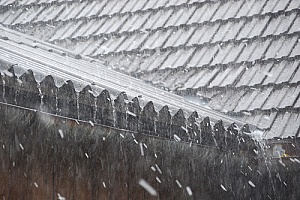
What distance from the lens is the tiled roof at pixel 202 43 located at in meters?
7.50

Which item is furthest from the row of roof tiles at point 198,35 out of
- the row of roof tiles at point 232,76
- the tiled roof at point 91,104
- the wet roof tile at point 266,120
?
the tiled roof at point 91,104

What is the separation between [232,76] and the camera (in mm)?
7875

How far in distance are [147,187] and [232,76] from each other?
2.63 meters

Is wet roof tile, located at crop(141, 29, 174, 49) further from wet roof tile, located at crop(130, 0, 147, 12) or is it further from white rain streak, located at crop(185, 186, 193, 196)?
white rain streak, located at crop(185, 186, 193, 196)

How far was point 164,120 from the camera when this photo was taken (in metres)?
5.39

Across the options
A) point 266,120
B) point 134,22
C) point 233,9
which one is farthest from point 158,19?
point 266,120

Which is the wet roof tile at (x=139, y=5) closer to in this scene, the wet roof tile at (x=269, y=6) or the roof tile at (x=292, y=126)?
the wet roof tile at (x=269, y=6)

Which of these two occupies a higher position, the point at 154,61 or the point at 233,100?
the point at 154,61

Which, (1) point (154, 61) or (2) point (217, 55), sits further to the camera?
(1) point (154, 61)

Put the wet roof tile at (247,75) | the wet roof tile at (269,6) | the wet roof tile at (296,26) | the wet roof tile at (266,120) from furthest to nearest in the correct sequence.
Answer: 1. the wet roof tile at (269,6)
2. the wet roof tile at (296,26)
3. the wet roof tile at (247,75)
4. the wet roof tile at (266,120)

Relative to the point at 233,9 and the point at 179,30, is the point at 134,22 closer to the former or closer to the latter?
the point at 179,30

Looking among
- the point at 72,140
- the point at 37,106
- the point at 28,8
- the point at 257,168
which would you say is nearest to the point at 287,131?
the point at 257,168

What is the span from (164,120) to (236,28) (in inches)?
136

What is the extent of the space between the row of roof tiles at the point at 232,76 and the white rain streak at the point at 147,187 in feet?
7.63
